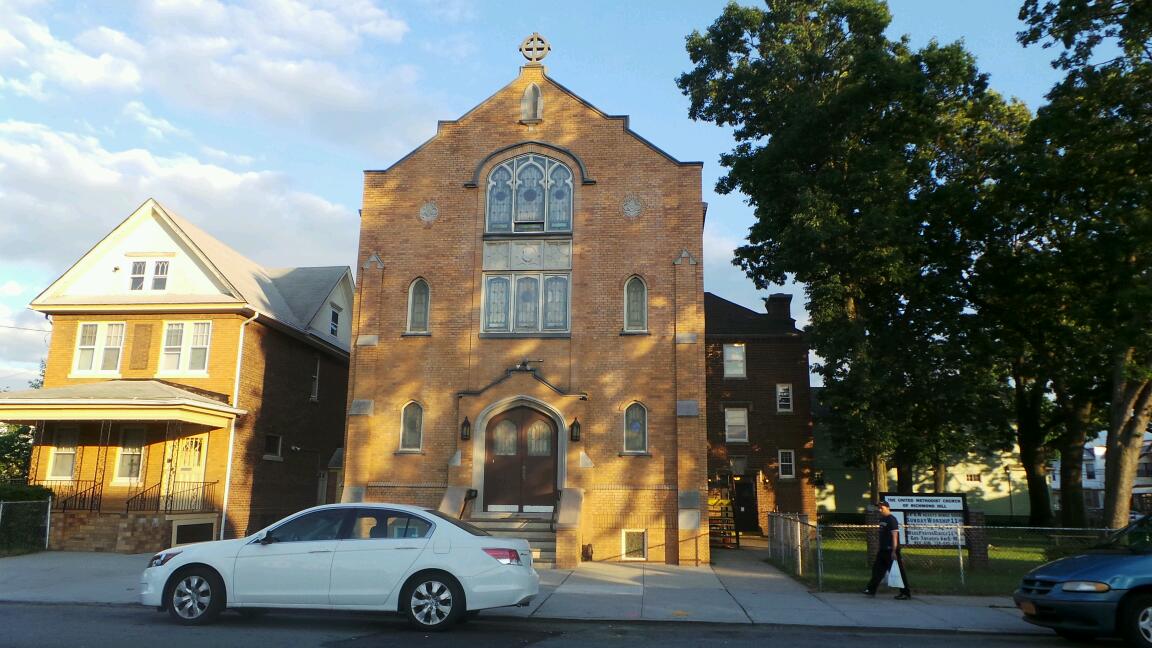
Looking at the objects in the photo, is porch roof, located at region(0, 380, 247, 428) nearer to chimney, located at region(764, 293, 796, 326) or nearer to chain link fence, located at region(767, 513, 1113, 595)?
chain link fence, located at region(767, 513, 1113, 595)

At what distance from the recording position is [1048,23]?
62.8ft

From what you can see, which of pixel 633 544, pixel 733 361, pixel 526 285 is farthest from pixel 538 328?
pixel 733 361

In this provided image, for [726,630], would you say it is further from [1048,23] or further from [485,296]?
[1048,23]

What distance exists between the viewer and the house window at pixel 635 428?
62.4 ft

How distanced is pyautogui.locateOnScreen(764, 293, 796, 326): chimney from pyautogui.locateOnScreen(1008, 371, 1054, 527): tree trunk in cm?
902

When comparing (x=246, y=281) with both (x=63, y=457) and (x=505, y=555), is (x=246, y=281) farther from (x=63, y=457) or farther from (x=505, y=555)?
(x=505, y=555)

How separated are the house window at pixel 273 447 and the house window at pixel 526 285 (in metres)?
8.22

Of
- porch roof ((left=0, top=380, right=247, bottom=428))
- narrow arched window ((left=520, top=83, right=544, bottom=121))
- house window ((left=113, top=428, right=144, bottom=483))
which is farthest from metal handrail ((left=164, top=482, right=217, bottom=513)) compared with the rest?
narrow arched window ((left=520, top=83, right=544, bottom=121))

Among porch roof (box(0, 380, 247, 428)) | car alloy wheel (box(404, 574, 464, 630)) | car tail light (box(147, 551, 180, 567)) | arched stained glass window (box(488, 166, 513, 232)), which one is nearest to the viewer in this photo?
car alloy wheel (box(404, 574, 464, 630))

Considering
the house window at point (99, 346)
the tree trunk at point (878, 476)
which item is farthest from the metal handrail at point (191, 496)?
the tree trunk at point (878, 476)

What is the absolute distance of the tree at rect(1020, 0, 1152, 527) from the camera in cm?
1773

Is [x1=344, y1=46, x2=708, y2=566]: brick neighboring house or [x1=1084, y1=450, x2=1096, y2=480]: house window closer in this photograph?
[x1=344, y1=46, x2=708, y2=566]: brick neighboring house

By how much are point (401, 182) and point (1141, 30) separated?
17.2 m

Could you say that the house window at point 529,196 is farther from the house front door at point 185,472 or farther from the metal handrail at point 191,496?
the metal handrail at point 191,496
